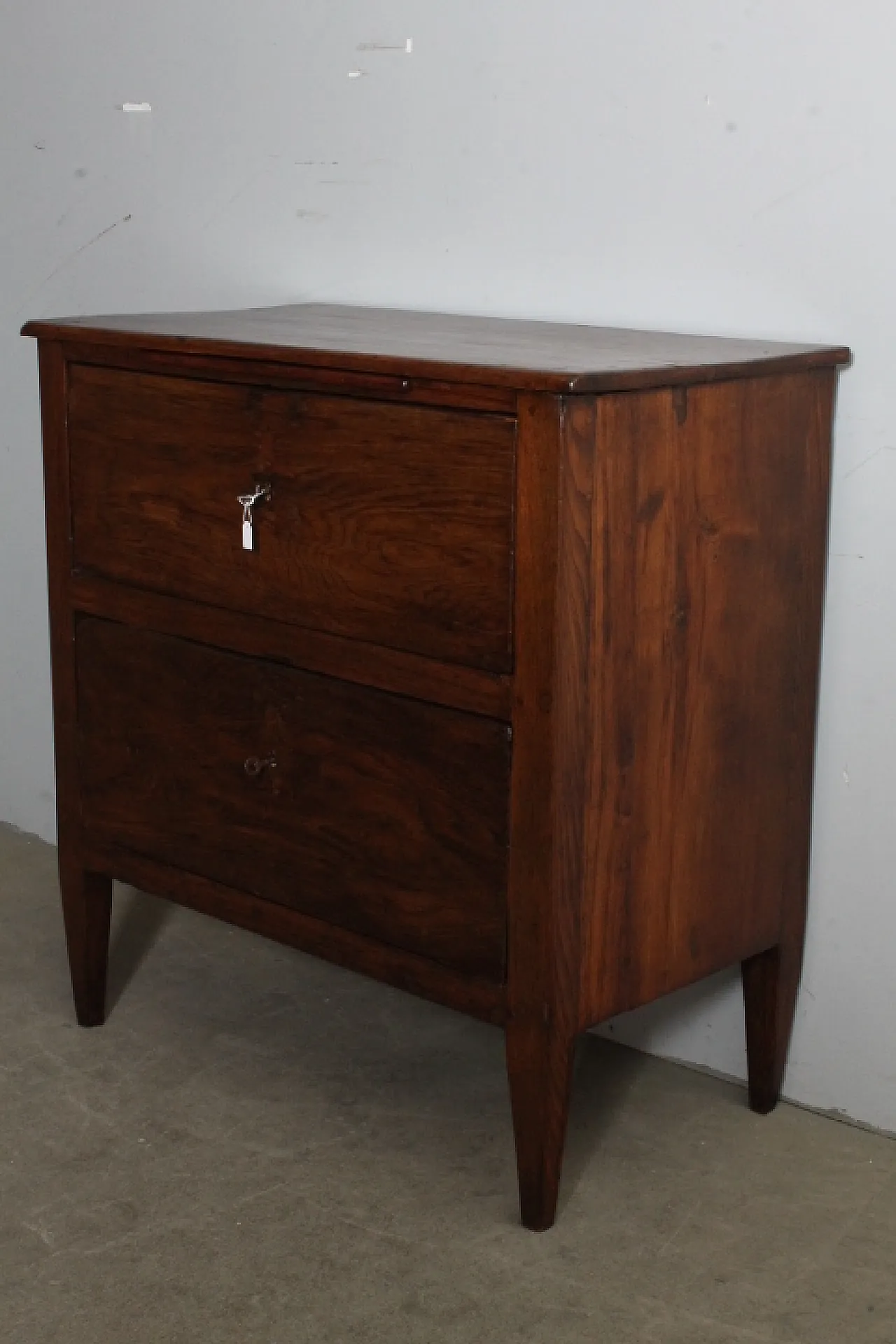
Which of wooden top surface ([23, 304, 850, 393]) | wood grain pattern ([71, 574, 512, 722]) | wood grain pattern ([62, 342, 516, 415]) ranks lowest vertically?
wood grain pattern ([71, 574, 512, 722])

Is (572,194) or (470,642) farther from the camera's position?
(572,194)

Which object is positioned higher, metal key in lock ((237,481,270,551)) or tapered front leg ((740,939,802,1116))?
metal key in lock ((237,481,270,551))

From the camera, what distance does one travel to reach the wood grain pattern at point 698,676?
1.50 m

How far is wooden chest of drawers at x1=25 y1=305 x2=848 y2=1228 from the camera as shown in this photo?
1.48m

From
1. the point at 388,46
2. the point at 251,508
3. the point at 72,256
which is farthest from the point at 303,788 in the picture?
the point at 72,256

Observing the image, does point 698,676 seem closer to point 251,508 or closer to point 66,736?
point 251,508

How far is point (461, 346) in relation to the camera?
63.3 inches

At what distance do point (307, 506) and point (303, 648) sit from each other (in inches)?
5.4

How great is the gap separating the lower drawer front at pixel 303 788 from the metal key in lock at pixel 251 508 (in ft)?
0.40

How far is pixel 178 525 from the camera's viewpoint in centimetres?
177

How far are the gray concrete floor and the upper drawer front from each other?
543 mm

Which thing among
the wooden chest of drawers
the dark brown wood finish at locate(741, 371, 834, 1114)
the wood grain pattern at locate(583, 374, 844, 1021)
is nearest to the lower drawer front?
the wooden chest of drawers

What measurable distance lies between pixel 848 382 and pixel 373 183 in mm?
688

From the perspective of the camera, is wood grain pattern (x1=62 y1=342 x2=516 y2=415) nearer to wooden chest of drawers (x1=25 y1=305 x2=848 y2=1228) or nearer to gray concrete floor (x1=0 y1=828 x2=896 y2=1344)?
wooden chest of drawers (x1=25 y1=305 x2=848 y2=1228)
